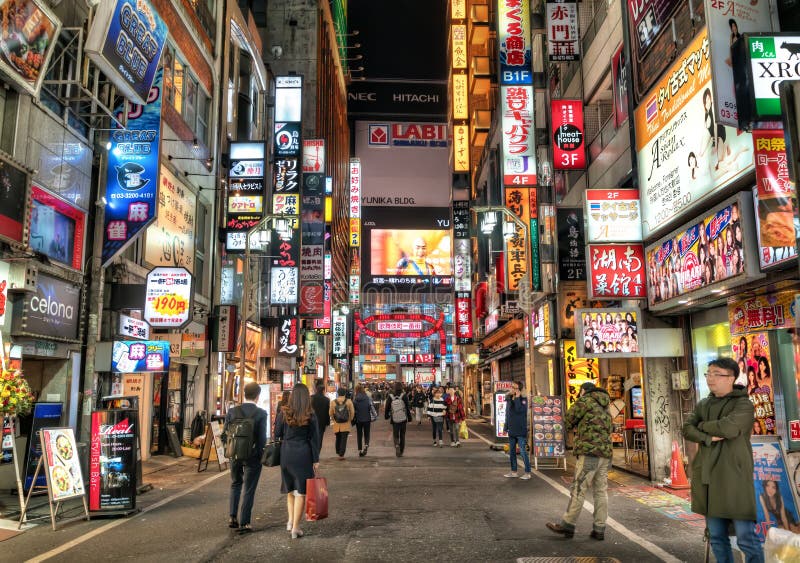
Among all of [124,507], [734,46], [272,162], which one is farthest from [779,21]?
[272,162]

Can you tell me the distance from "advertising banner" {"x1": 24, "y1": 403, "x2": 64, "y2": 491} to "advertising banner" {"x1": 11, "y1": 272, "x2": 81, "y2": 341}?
52.1 inches

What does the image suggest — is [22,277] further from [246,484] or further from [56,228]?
[246,484]

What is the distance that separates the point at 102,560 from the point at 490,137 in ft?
115

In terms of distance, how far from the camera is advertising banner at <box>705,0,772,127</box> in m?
8.59

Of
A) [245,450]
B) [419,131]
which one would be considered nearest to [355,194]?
[419,131]

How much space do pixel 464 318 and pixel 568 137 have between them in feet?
90.4

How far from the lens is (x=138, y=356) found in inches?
571

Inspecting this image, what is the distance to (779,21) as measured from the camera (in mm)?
9453

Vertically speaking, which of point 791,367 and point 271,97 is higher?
point 271,97

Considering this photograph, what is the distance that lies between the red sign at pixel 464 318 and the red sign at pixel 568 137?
26836 millimetres

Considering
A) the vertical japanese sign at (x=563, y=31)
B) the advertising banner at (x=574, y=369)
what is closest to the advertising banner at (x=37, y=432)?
the advertising banner at (x=574, y=369)

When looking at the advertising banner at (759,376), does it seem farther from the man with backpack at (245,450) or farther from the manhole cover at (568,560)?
the man with backpack at (245,450)

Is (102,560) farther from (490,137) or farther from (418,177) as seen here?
(418,177)

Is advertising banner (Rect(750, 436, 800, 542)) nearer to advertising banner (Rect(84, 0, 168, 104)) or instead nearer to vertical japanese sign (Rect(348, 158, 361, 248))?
advertising banner (Rect(84, 0, 168, 104))
